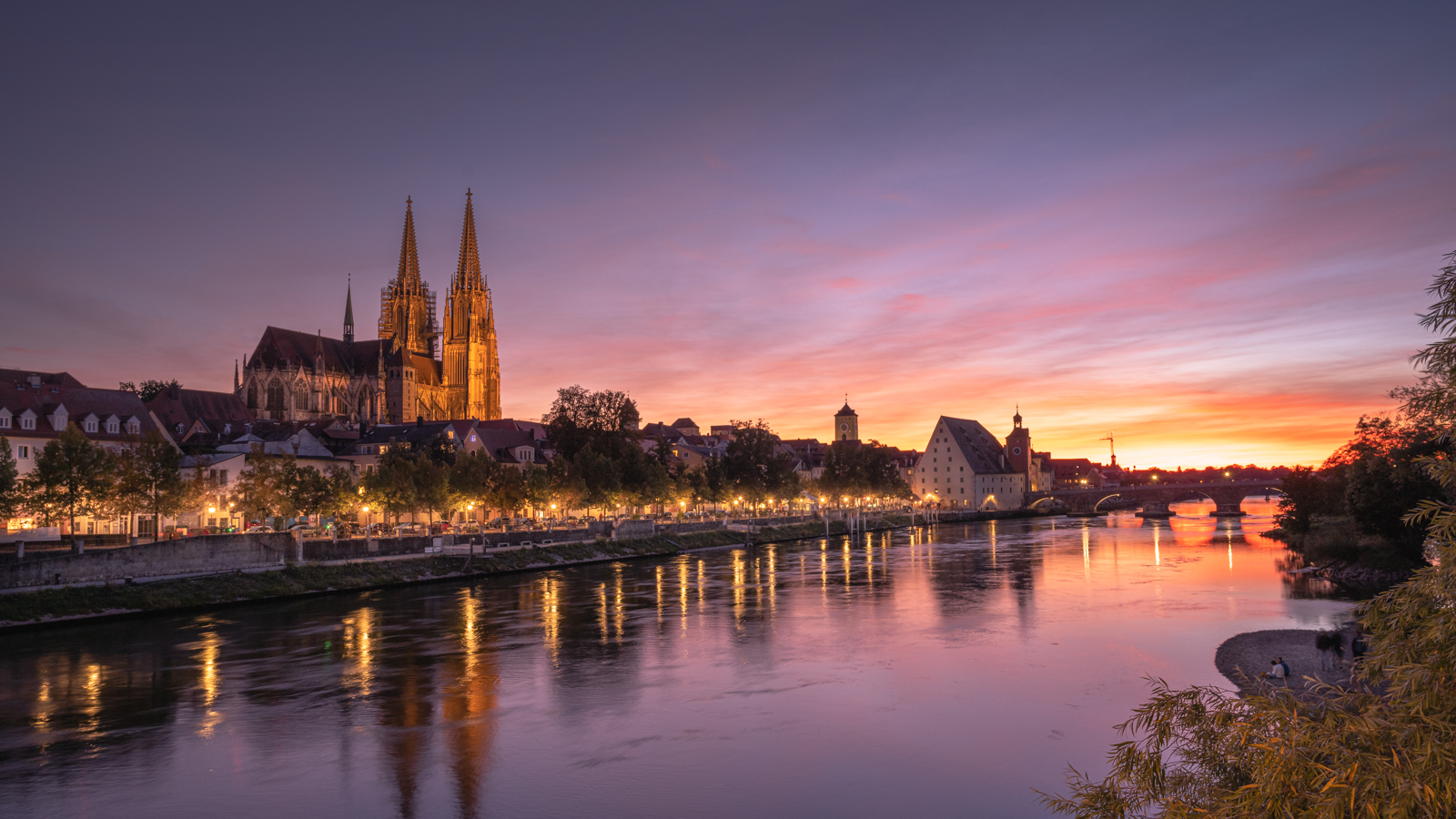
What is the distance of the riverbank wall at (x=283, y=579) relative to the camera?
4588cm

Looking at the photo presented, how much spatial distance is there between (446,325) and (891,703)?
595 ft

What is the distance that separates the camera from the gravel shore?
30.4 metres

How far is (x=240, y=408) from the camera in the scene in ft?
381

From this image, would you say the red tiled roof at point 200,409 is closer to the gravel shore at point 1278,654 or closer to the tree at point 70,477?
the tree at point 70,477

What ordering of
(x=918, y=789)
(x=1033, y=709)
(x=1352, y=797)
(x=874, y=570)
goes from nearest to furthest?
(x=1352, y=797) < (x=918, y=789) < (x=1033, y=709) < (x=874, y=570)

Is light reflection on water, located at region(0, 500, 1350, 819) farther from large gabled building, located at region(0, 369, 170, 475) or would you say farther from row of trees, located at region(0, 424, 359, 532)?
large gabled building, located at region(0, 369, 170, 475)

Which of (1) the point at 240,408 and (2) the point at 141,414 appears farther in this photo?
(1) the point at 240,408

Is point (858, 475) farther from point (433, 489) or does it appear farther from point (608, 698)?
point (608, 698)

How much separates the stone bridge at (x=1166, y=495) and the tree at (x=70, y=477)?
140416 mm

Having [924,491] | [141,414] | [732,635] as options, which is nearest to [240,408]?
[141,414]

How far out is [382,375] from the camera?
180500 mm

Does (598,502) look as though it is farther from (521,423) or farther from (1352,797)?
(1352,797)

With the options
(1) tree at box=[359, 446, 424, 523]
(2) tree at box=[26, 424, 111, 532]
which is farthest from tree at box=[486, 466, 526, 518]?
(2) tree at box=[26, 424, 111, 532]

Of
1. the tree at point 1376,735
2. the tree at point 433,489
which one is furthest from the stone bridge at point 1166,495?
the tree at point 1376,735
